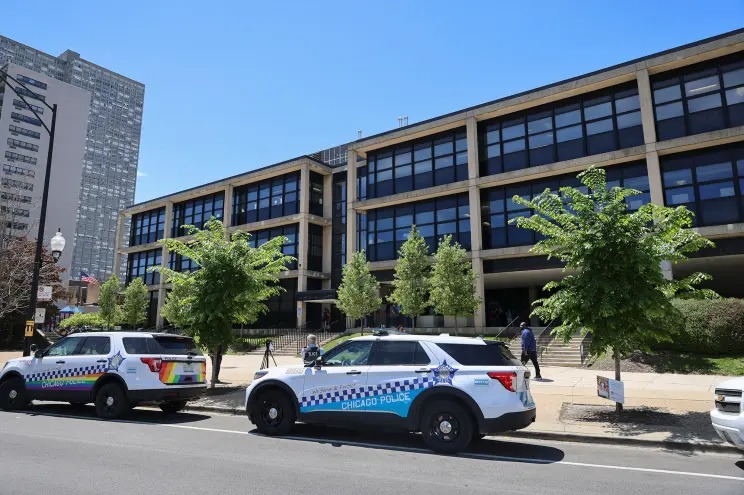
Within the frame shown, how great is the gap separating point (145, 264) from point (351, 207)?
26628mm

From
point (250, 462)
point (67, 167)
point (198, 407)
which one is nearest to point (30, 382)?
point (198, 407)

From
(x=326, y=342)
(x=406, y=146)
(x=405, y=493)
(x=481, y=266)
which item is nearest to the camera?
(x=405, y=493)

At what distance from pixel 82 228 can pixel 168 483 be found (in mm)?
150092

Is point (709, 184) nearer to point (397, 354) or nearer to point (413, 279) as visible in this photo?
point (413, 279)

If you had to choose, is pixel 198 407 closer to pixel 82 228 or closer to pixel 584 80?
pixel 584 80

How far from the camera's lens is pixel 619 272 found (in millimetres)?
9758

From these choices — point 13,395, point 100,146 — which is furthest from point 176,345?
point 100,146

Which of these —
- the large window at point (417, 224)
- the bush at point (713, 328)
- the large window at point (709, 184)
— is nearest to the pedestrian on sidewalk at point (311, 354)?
the bush at point (713, 328)

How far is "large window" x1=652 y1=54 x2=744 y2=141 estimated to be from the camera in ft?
71.2

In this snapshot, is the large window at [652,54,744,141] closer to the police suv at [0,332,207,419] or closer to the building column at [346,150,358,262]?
the building column at [346,150,358,262]

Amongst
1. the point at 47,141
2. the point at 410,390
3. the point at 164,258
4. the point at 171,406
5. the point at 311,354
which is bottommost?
the point at 171,406

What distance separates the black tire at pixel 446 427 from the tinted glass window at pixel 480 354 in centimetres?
67

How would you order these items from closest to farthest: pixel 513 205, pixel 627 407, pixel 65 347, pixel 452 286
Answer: pixel 627 407 < pixel 65 347 < pixel 452 286 < pixel 513 205

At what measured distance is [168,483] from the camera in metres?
5.42
